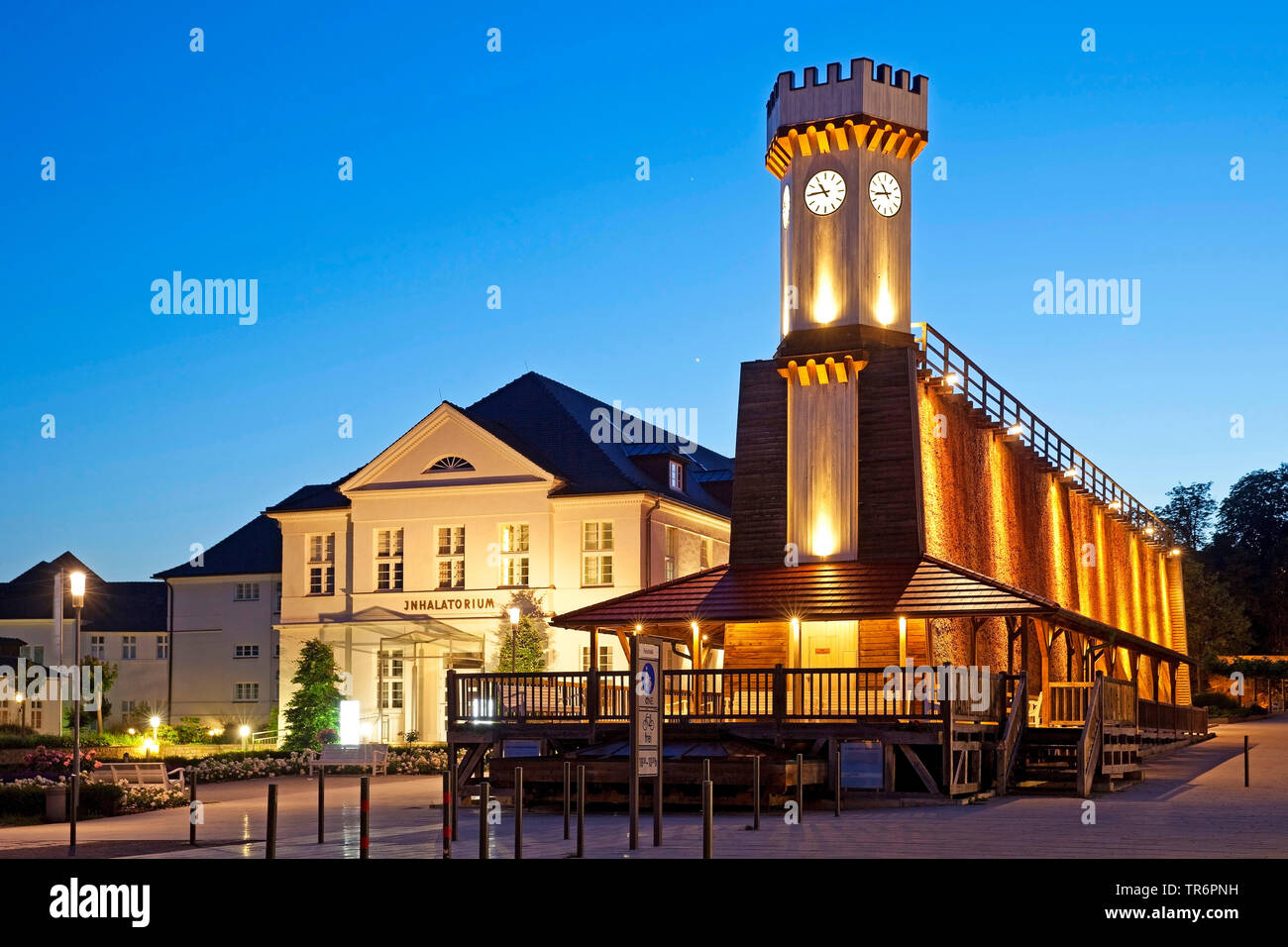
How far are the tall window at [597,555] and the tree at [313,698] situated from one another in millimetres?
8756

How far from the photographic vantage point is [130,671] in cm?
6906

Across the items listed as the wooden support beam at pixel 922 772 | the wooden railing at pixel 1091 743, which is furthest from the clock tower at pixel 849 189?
the wooden support beam at pixel 922 772

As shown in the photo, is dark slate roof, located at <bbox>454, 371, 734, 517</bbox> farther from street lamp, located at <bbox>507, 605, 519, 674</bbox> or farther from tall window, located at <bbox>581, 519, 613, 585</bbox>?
street lamp, located at <bbox>507, 605, 519, 674</bbox>

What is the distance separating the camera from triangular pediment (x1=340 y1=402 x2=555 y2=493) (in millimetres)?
48938

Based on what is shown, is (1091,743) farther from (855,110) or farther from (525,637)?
(525,637)

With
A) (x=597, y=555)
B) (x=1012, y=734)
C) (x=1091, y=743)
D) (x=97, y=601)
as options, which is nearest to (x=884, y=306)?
(x=1012, y=734)

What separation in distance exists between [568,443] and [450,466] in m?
3.95

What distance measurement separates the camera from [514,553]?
48.7 meters

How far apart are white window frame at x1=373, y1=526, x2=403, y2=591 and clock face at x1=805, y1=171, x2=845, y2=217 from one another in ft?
68.5

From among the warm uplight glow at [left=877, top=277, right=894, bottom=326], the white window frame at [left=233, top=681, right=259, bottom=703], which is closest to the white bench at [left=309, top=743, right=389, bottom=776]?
the warm uplight glow at [left=877, top=277, right=894, bottom=326]

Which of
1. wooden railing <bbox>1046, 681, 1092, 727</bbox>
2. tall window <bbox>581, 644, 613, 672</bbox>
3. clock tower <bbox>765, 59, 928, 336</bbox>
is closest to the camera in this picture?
wooden railing <bbox>1046, 681, 1092, 727</bbox>
